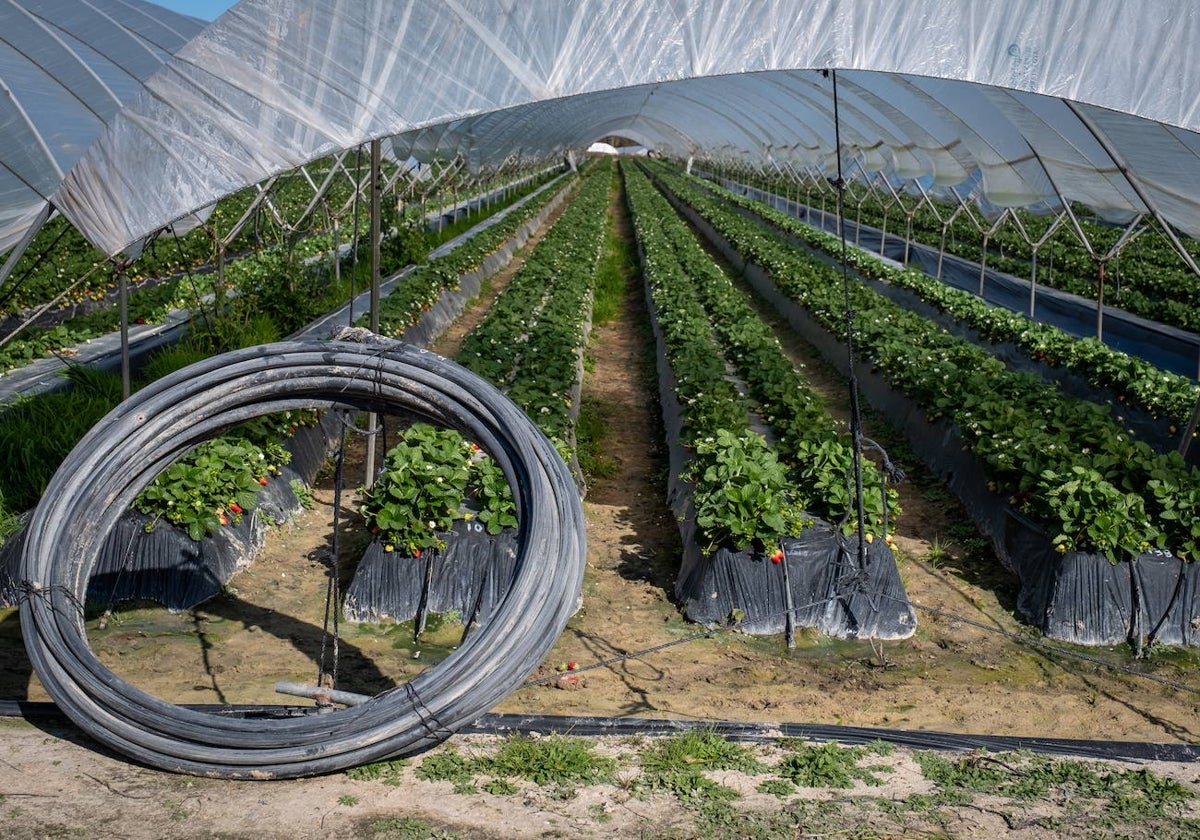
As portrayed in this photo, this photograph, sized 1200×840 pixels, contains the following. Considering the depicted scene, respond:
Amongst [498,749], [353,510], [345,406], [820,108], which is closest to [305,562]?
[353,510]

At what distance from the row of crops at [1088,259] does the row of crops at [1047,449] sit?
12.7ft

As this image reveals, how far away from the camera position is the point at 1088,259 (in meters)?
21.5

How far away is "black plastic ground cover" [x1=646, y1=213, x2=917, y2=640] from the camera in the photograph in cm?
582

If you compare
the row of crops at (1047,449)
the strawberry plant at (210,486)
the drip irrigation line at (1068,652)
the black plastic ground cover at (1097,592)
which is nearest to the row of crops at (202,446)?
the strawberry plant at (210,486)

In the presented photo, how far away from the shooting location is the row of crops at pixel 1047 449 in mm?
5930

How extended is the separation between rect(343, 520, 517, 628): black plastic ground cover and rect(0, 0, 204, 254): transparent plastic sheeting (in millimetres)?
2673

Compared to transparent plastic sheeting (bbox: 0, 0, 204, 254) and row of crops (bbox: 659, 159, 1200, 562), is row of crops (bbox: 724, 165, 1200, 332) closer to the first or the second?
row of crops (bbox: 659, 159, 1200, 562)

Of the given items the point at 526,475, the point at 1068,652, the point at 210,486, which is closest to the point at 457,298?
the point at 210,486

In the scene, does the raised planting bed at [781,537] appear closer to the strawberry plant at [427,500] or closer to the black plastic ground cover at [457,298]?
the strawberry plant at [427,500]

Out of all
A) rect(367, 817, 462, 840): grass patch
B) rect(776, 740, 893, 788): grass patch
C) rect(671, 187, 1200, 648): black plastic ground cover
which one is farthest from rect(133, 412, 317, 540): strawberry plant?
rect(671, 187, 1200, 648): black plastic ground cover

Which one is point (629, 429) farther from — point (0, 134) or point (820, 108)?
point (820, 108)

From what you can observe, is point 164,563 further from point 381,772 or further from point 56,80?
point 56,80

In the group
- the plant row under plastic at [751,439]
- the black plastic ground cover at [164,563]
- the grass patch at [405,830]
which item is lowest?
the grass patch at [405,830]

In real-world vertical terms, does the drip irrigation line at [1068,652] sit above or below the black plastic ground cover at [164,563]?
below
